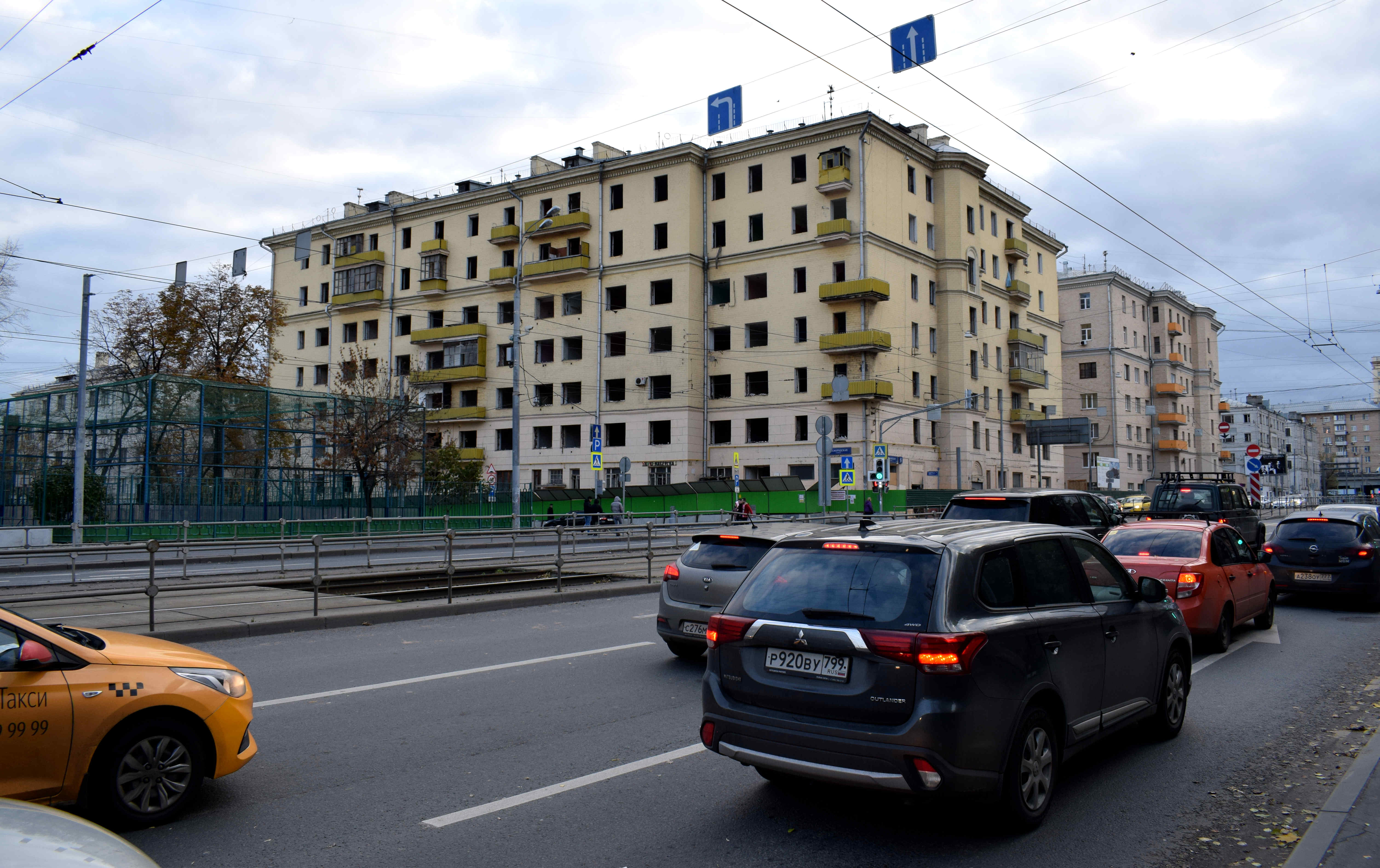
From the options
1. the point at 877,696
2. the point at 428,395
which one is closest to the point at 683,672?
the point at 877,696

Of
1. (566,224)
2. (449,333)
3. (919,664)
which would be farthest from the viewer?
(449,333)

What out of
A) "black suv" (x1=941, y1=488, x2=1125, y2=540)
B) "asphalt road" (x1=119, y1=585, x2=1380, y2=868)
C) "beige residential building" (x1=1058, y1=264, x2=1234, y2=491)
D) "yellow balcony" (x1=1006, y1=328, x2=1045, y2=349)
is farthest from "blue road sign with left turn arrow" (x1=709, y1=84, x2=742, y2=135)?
"beige residential building" (x1=1058, y1=264, x2=1234, y2=491)

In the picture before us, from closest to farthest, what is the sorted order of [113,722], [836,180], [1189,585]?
[113,722]
[1189,585]
[836,180]

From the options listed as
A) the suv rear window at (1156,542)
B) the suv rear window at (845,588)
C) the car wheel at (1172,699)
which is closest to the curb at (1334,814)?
the car wheel at (1172,699)

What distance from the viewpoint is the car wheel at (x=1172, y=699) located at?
673 centimetres

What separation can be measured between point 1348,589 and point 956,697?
43.1 ft

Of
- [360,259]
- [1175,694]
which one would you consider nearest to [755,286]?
[360,259]

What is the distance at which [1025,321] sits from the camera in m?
66.2

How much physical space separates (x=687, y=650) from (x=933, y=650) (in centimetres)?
589

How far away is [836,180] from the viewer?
166 ft

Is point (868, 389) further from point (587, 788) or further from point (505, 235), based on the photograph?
point (587, 788)

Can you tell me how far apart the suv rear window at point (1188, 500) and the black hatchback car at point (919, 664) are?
17.7m

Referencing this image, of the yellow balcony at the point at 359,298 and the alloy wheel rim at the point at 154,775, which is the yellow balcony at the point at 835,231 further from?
the alloy wheel rim at the point at 154,775

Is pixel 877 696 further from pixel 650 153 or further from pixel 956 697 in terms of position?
pixel 650 153
